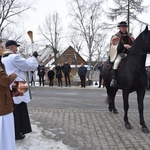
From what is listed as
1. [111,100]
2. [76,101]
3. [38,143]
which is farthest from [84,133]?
[76,101]

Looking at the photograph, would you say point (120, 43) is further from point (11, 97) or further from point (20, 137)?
point (11, 97)

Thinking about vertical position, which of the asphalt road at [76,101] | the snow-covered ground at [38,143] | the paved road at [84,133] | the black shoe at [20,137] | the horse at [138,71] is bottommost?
the asphalt road at [76,101]

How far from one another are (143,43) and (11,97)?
3743mm

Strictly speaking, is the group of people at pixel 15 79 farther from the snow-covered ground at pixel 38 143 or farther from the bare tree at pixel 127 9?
the bare tree at pixel 127 9

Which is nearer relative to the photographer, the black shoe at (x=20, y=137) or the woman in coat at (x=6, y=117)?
the woman in coat at (x=6, y=117)

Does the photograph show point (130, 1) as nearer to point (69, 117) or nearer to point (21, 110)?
point (69, 117)

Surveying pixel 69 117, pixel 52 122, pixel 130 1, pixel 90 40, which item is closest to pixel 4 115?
pixel 52 122

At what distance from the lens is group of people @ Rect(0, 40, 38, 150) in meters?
3.63

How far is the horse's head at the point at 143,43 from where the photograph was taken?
20.3 feet

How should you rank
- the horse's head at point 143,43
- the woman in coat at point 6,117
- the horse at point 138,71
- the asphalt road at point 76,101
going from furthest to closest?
the asphalt road at point 76,101
the horse at point 138,71
the horse's head at point 143,43
the woman in coat at point 6,117

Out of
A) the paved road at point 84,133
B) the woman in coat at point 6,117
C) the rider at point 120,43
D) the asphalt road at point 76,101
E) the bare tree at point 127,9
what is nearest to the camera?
the woman in coat at point 6,117

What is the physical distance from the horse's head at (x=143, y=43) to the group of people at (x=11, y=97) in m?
2.88

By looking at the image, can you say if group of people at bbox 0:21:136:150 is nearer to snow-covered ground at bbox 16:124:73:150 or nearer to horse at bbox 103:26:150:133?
snow-covered ground at bbox 16:124:73:150

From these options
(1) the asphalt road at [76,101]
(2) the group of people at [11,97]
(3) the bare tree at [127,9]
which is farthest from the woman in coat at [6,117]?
(3) the bare tree at [127,9]
